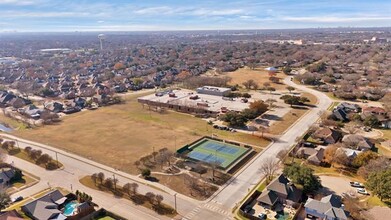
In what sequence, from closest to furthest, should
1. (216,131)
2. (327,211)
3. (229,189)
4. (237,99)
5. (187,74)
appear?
(327,211), (229,189), (216,131), (237,99), (187,74)

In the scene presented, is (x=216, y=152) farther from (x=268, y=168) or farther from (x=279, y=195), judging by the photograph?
(x=279, y=195)

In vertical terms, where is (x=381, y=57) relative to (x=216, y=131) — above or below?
above

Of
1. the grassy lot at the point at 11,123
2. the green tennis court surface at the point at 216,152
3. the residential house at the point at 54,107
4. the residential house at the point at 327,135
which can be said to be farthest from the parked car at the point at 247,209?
the residential house at the point at 54,107

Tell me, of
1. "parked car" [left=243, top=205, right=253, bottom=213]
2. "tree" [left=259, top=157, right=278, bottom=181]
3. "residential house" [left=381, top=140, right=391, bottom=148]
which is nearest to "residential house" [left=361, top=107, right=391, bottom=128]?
"residential house" [left=381, top=140, right=391, bottom=148]

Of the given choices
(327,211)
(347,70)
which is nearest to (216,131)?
(327,211)

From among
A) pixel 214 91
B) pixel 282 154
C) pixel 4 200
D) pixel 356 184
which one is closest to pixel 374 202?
pixel 356 184

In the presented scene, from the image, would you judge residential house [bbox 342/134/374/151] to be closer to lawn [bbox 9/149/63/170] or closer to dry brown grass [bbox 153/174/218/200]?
dry brown grass [bbox 153/174/218/200]

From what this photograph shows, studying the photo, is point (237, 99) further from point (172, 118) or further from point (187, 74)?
point (187, 74)

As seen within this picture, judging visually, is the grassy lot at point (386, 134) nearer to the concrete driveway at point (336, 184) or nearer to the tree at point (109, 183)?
the concrete driveway at point (336, 184)
